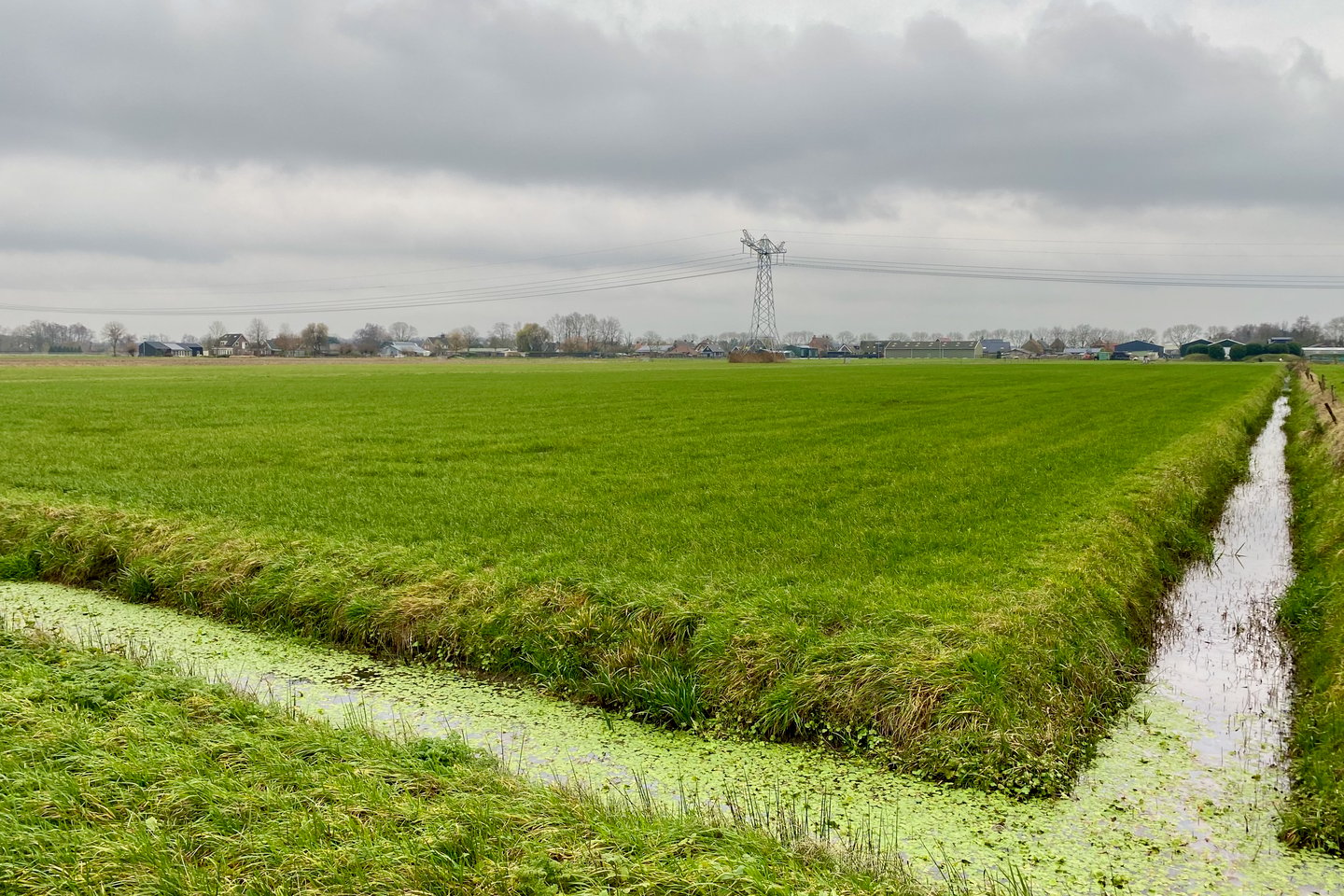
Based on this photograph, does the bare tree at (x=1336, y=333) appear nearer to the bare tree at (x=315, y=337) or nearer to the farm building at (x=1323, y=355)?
the farm building at (x=1323, y=355)

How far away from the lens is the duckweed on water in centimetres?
507

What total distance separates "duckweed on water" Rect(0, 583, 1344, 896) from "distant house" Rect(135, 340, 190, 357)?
180m

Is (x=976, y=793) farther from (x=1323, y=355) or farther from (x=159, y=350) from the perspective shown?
(x=159, y=350)

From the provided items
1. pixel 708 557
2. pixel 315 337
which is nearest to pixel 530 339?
pixel 315 337

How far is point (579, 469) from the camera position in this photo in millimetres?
17844

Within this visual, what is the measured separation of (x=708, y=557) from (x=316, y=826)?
6.31 metres

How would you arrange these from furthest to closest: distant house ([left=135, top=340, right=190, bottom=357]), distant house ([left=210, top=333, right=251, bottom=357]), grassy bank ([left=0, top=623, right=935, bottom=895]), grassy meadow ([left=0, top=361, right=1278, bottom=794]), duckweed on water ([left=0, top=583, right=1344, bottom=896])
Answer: distant house ([left=210, top=333, right=251, bottom=357]), distant house ([left=135, top=340, right=190, bottom=357]), grassy meadow ([left=0, top=361, right=1278, bottom=794]), duckweed on water ([left=0, top=583, right=1344, bottom=896]), grassy bank ([left=0, top=623, right=935, bottom=895])

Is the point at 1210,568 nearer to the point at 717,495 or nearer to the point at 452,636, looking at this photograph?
the point at 717,495

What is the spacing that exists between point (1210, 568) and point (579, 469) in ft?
38.3

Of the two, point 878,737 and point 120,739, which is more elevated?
point 120,739

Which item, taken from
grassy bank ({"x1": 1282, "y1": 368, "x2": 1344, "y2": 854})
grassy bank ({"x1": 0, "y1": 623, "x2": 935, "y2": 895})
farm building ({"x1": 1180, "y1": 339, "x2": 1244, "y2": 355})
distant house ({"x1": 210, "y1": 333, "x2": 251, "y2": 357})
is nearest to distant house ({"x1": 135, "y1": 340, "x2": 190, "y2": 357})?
distant house ({"x1": 210, "y1": 333, "x2": 251, "y2": 357})

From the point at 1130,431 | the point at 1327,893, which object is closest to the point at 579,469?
the point at 1327,893

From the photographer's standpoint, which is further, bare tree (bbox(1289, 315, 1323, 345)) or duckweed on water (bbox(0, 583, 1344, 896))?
bare tree (bbox(1289, 315, 1323, 345))

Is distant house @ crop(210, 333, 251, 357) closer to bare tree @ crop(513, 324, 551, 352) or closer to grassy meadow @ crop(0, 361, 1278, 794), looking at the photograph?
bare tree @ crop(513, 324, 551, 352)
